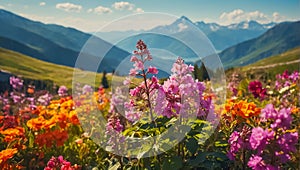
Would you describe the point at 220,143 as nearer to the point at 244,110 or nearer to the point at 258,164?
the point at 244,110

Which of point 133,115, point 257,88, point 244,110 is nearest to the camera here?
point 133,115

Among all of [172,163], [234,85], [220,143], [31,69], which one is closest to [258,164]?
[172,163]

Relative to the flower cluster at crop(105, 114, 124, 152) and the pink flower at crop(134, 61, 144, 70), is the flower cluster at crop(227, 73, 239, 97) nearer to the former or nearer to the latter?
the flower cluster at crop(105, 114, 124, 152)

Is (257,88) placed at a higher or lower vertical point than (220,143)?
higher

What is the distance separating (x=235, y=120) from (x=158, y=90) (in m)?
1.15

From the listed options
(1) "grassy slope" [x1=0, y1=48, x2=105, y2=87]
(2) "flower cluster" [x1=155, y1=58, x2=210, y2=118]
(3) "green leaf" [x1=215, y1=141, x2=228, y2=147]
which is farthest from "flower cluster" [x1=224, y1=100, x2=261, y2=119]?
(1) "grassy slope" [x1=0, y1=48, x2=105, y2=87]

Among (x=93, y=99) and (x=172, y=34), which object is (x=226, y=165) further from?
(x=93, y=99)

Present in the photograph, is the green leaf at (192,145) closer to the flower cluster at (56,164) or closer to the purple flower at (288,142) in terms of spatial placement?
the purple flower at (288,142)

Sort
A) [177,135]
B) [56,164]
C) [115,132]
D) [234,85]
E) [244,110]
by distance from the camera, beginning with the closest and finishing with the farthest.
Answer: [177,135] < [56,164] < [115,132] < [244,110] < [234,85]

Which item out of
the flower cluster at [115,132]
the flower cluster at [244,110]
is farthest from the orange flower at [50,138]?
the flower cluster at [244,110]

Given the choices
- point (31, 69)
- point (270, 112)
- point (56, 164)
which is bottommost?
point (56, 164)

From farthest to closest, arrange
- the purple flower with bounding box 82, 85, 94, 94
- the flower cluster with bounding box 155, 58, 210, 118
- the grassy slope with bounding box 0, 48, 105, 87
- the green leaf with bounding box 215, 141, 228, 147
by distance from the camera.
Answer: the grassy slope with bounding box 0, 48, 105, 87, the purple flower with bounding box 82, 85, 94, 94, the green leaf with bounding box 215, 141, 228, 147, the flower cluster with bounding box 155, 58, 210, 118

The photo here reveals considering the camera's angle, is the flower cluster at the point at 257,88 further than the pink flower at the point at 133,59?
Yes

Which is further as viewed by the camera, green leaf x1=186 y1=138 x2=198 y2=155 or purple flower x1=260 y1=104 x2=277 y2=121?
green leaf x1=186 y1=138 x2=198 y2=155
